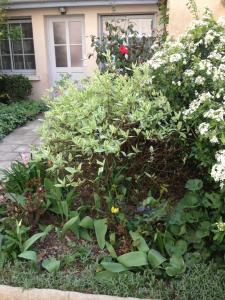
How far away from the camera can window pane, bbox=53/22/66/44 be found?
10523 mm

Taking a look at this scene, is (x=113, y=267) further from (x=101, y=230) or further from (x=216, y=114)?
(x=216, y=114)

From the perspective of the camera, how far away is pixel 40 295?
9.24ft

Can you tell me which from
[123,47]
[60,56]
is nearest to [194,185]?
[123,47]

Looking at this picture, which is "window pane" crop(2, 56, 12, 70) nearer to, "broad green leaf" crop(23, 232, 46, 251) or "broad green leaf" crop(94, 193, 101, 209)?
"broad green leaf" crop(94, 193, 101, 209)

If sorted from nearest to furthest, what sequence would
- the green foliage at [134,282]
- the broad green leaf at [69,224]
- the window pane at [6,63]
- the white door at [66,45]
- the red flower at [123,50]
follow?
the green foliage at [134,282] < the broad green leaf at [69,224] < the red flower at [123,50] < the white door at [66,45] < the window pane at [6,63]

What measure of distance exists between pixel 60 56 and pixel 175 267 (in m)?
8.93

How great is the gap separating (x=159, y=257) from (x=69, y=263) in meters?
0.75

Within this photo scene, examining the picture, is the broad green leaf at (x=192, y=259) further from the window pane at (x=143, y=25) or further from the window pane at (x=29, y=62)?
the window pane at (x=29, y=62)

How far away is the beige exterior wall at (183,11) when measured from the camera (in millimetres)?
5805

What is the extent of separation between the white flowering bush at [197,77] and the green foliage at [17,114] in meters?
4.86

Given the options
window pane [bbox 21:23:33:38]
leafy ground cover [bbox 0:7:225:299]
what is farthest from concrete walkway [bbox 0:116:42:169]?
window pane [bbox 21:23:33:38]

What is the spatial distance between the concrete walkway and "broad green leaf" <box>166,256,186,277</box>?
143 inches

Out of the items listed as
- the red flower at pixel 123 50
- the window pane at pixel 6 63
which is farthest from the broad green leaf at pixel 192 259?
the window pane at pixel 6 63

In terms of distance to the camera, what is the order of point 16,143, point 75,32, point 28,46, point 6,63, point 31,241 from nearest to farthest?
1. point 31,241
2. point 16,143
3. point 75,32
4. point 28,46
5. point 6,63
